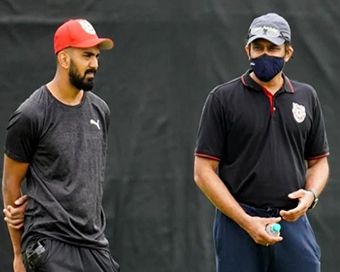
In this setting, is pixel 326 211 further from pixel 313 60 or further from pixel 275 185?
pixel 275 185

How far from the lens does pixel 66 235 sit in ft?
15.6

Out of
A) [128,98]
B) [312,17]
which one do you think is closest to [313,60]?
[312,17]

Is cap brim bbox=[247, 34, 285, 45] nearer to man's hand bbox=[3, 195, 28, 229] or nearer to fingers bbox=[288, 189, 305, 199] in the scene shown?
fingers bbox=[288, 189, 305, 199]

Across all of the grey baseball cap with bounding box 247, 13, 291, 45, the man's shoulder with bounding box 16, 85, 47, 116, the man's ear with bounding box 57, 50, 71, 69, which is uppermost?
the grey baseball cap with bounding box 247, 13, 291, 45

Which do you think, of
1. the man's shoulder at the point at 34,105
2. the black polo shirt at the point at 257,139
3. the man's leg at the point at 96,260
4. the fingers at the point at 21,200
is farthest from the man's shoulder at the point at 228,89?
the fingers at the point at 21,200

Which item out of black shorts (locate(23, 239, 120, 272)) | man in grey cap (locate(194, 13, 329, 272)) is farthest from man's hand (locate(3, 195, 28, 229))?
man in grey cap (locate(194, 13, 329, 272))

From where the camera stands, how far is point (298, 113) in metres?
5.04

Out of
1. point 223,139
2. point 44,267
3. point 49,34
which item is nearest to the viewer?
point 44,267

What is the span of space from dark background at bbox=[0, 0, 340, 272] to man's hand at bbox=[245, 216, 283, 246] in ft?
4.82

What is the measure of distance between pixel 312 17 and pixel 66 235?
2520 mm

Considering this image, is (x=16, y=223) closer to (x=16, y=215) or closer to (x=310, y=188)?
(x=16, y=215)

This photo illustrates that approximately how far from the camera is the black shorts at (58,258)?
15.5 ft

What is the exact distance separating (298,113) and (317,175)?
39 cm

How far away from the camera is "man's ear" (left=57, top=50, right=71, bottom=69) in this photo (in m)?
4.89
